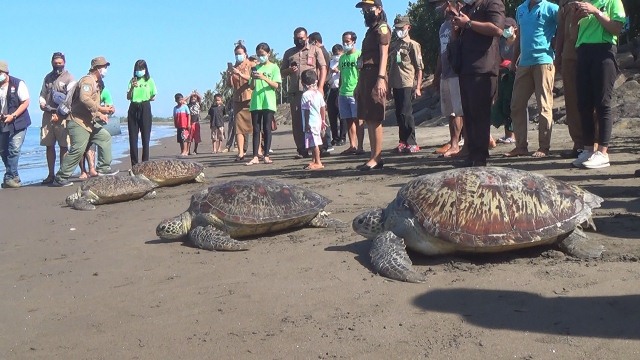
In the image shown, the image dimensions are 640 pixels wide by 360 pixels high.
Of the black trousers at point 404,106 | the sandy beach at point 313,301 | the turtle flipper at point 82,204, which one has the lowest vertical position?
the sandy beach at point 313,301

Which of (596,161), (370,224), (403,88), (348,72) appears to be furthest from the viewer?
(348,72)

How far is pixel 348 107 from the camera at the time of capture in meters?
11.4

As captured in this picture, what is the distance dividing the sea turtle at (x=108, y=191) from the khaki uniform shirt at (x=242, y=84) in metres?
3.54

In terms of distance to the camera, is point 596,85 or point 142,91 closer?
point 596,85

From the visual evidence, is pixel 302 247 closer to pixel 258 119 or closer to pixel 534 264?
pixel 534 264

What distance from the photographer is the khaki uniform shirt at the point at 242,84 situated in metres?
11.5

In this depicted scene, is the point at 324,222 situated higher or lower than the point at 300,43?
lower

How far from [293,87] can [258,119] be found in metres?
0.85

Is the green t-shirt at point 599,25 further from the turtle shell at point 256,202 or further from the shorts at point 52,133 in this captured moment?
the shorts at point 52,133

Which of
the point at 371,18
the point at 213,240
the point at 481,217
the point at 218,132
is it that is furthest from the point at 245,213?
the point at 218,132

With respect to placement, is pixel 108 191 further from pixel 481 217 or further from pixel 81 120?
pixel 481 217

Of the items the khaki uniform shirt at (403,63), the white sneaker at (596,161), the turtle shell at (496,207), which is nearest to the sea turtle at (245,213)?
the turtle shell at (496,207)

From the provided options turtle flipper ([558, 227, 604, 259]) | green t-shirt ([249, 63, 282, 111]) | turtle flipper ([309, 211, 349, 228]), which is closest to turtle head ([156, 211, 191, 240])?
turtle flipper ([309, 211, 349, 228])

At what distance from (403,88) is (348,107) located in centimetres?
144
